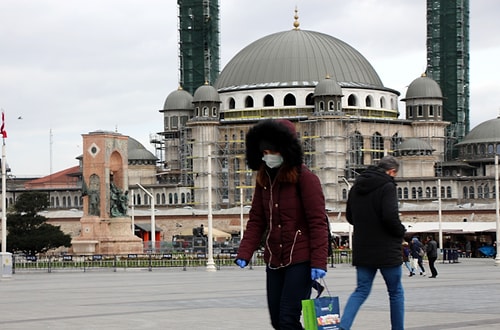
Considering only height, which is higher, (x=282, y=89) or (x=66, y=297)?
(x=282, y=89)

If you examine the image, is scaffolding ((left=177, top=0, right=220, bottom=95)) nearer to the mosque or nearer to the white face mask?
the mosque

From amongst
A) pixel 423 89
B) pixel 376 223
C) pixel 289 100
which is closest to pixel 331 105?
pixel 289 100

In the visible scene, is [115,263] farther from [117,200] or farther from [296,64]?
[296,64]

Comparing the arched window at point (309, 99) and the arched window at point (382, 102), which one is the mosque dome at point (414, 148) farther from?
the arched window at point (309, 99)

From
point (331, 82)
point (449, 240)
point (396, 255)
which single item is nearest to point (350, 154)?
point (331, 82)

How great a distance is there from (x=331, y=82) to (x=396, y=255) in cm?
9552

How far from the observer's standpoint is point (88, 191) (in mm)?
54656

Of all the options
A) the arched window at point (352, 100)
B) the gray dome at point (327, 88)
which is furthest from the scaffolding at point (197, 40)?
the gray dome at point (327, 88)

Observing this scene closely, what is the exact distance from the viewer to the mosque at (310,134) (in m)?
104

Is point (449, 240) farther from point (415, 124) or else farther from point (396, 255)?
point (396, 255)

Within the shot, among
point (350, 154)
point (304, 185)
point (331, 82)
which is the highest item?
point (331, 82)

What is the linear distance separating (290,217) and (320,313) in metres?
0.87

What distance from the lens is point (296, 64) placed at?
114m

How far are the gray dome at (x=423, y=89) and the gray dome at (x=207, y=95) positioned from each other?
62.3ft
